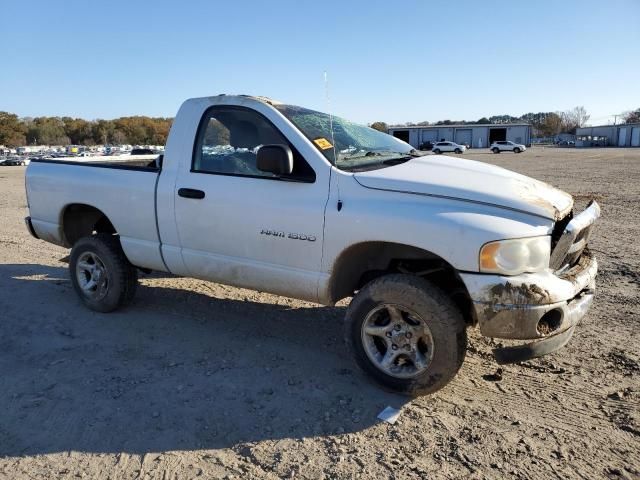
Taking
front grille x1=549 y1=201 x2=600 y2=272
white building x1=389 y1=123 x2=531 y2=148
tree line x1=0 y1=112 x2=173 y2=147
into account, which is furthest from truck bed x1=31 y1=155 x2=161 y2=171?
tree line x1=0 y1=112 x2=173 y2=147

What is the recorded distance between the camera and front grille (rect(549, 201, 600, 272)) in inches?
131

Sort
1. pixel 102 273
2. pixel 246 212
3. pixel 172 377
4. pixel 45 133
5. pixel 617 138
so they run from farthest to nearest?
pixel 45 133 < pixel 617 138 < pixel 102 273 < pixel 246 212 < pixel 172 377

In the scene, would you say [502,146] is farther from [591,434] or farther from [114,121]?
[114,121]

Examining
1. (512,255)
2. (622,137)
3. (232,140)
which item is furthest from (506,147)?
(512,255)

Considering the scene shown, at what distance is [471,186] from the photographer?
3.44 meters

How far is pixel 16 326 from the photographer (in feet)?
15.8

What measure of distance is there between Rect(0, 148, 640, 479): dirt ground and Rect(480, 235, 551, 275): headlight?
3.22 feet

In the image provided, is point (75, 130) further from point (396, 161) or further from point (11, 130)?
point (396, 161)

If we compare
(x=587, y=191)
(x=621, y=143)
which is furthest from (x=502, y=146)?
(x=587, y=191)

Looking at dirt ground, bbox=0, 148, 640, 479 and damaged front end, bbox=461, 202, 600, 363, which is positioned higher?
damaged front end, bbox=461, 202, 600, 363

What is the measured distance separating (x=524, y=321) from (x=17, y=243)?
324 inches

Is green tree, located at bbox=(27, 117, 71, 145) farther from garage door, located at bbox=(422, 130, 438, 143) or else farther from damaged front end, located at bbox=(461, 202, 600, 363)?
damaged front end, located at bbox=(461, 202, 600, 363)

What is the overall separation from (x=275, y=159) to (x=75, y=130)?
451 ft

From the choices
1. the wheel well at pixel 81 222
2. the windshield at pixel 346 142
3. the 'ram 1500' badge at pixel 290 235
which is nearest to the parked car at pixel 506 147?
the windshield at pixel 346 142
